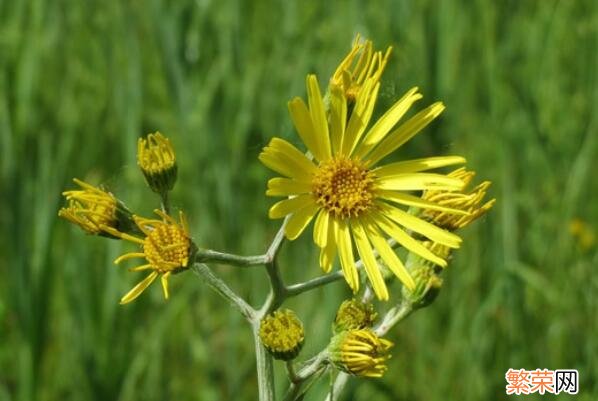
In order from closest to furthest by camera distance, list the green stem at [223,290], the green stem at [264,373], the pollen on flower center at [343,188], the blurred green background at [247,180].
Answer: the green stem at [264,373] → the green stem at [223,290] → the pollen on flower center at [343,188] → the blurred green background at [247,180]

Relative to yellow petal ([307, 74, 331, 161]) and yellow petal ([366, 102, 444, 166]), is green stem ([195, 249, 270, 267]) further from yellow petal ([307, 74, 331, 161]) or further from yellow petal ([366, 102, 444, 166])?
yellow petal ([366, 102, 444, 166])

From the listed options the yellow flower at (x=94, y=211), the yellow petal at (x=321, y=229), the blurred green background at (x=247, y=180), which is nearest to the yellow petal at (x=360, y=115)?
the yellow petal at (x=321, y=229)

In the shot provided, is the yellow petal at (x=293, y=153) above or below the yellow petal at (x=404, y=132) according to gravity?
below

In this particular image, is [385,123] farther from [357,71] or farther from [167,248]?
[167,248]

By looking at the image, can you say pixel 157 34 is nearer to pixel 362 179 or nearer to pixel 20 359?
pixel 20 359

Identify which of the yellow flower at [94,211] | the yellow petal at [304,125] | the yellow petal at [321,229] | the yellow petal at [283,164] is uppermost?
the yellow petal at [304,125]

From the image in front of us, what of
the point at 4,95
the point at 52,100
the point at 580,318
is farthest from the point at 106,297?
the point at 580,318

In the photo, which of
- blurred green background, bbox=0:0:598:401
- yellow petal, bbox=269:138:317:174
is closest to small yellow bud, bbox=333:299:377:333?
yellow petal, bbox=269:138:317:174

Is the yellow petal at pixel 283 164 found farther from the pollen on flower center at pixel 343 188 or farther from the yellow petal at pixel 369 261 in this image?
the yellow petal at pixel 369 261
